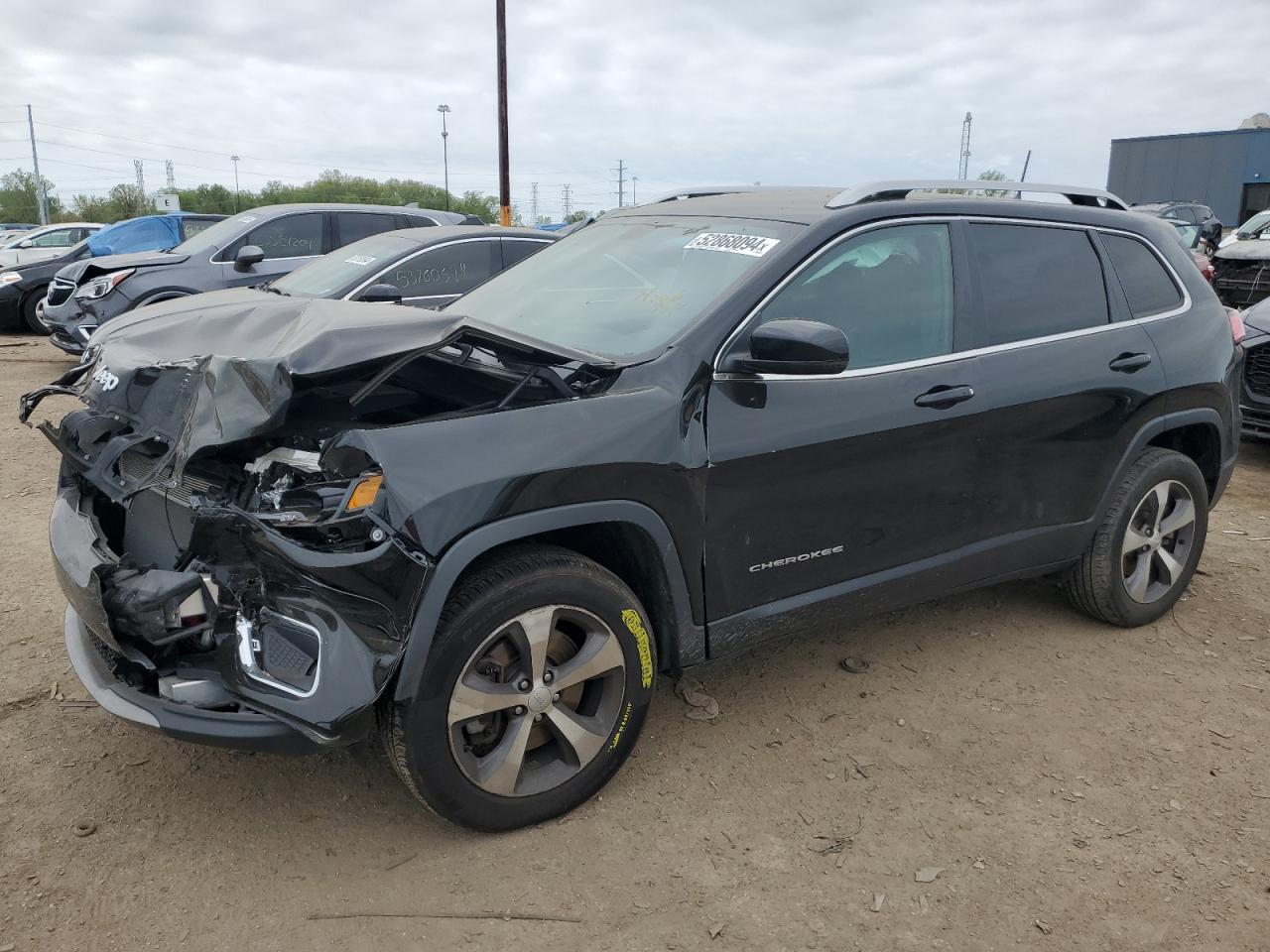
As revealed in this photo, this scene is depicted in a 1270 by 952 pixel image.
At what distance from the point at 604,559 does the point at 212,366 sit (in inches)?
49.7

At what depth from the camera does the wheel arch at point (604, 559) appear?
2.43m

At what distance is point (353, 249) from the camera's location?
748 centimetres

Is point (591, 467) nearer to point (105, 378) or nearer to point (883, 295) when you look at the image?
point (883, 295)

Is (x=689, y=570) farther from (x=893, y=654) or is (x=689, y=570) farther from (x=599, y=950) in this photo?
(x=893, y=654)

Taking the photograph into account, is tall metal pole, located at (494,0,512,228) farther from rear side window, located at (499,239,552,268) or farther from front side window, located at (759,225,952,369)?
front side window, located at (759,225,952,369)

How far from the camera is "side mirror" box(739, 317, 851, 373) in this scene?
9.12 ft

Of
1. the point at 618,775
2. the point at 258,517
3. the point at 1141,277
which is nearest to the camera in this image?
the point at 258,517

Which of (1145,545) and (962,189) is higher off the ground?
(962,189)

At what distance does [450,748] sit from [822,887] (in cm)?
107

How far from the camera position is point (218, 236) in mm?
9922

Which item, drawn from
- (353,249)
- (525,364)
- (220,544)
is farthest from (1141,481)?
(353,249)

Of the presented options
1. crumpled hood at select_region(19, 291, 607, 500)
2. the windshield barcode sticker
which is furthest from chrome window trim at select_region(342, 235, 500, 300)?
the windshield barcode sticker

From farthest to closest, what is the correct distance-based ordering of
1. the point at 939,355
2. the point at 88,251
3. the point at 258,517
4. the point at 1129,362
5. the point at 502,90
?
1. the point at 502,90
2. the point at 88,251
3. the point at 1129,362
4. the point at 939,355
5. the point at 258,517

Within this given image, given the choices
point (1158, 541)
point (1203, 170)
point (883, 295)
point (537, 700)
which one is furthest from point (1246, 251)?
point (1203, 170)
